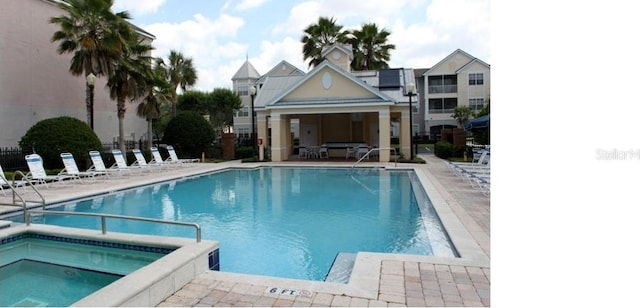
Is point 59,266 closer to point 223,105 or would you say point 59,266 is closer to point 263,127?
point 263,127

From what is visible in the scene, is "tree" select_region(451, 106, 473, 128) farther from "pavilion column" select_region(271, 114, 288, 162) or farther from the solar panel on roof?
"pavilion column" select_region(271, 114, 288, 162)

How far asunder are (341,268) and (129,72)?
17171mm

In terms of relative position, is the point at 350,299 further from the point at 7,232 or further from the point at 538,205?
the point at 7,232

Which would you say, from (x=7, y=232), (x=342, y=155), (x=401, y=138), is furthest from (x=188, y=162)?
(x=7, y=232)

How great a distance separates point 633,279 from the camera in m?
2.82

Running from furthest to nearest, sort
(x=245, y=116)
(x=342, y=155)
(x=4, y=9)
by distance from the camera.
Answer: (x=245, y=116)
(x=342, y=155)
(x=4, y=9)

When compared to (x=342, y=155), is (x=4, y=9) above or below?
above

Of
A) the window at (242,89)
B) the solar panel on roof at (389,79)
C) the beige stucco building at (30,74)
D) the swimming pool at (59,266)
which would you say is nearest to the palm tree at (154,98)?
the beige stucco building at (30,74)

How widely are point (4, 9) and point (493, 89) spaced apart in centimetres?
2243

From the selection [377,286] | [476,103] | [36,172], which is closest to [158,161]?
[36,172]

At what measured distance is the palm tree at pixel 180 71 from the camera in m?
30.3

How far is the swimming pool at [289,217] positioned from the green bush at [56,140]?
4.39 m

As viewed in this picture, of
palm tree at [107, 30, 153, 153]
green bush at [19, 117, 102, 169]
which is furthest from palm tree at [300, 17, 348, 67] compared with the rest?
green bush at [19, 117, 102, 169]

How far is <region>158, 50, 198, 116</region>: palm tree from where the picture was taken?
3028cm
